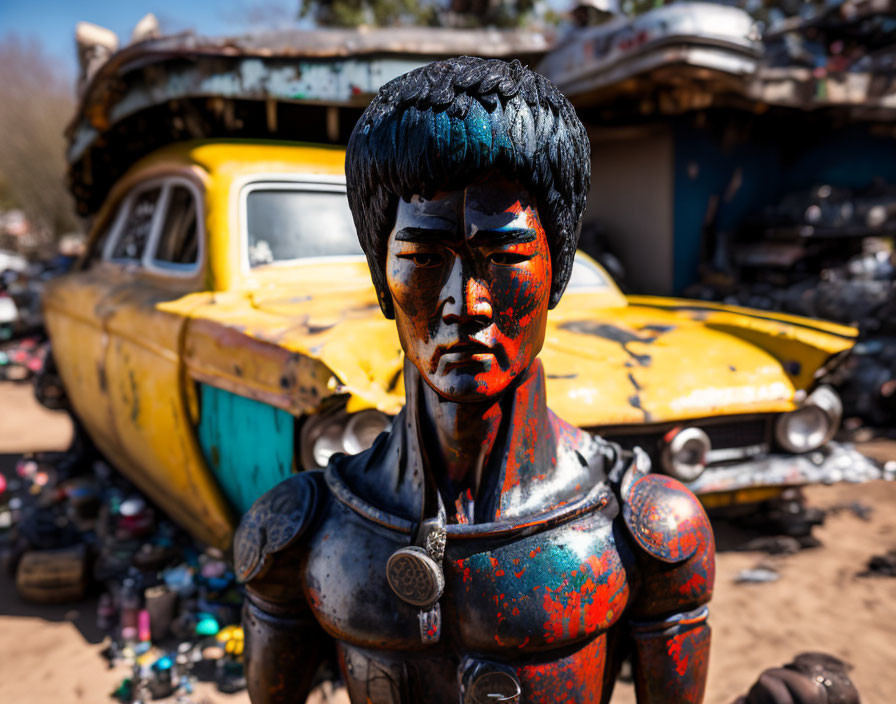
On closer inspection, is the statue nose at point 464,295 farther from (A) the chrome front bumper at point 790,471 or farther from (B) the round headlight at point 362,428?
(A) the chrome front bumper at point 790,471

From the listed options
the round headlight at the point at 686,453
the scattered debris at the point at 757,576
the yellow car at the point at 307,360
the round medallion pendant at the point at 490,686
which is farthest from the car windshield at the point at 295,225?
the scattered debris at the point at 757,576

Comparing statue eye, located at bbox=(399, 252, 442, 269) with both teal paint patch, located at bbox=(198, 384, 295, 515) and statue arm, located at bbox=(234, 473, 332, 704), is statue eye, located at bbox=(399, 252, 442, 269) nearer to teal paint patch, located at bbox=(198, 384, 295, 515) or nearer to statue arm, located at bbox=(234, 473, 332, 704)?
statue arm, located at bbox=(234, 473, 332, 704)

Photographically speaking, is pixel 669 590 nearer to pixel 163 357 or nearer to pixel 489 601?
pixel 489 601

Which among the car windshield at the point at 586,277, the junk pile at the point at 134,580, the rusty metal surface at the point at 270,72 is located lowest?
the junk pile at the point at 134,580

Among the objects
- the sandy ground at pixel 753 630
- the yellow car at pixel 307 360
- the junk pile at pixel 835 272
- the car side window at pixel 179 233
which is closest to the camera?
the yellow car at pixel 307 360

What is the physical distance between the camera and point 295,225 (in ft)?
9.36

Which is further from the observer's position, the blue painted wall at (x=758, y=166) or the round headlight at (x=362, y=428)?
the blue painted wall at (x=758, y=166)

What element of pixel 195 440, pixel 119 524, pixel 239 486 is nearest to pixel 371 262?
pixel 239 486

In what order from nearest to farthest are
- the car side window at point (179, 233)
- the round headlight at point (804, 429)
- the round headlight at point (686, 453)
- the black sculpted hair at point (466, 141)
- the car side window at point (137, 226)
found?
the black sculpted hair at point (466, 141) → the round headlight at point (686, 453) → the round headlight at point (804, 429) → the car side window at point (179, 233) → the car side window at point (137, 226)

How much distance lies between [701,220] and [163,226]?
19.5ft

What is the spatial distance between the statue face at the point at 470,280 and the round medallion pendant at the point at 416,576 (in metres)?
0.23

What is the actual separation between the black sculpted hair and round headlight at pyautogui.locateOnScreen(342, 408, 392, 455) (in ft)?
2.84

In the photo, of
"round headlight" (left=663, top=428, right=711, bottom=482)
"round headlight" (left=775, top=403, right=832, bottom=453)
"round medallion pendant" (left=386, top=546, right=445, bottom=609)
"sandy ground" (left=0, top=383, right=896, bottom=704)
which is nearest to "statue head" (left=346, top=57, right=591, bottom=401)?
"round medallion pendant" (left=386, top=546, right=445, bottom=609)

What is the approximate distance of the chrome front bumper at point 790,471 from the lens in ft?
8.16
